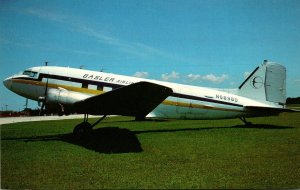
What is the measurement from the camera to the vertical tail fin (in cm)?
1601

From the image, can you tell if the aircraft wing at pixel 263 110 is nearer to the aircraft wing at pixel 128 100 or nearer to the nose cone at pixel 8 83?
the aircraft wing at pixel 128 100

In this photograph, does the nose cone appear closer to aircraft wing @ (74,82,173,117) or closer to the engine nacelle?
the engine nacelle

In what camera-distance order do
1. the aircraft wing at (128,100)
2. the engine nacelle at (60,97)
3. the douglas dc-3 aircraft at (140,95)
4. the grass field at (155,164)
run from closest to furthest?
the grass field at (155,164) → the aircraft wing at (128,100) → the douglas dc-3 aircraft at (140,95) → the engine nacelle at (60,97)

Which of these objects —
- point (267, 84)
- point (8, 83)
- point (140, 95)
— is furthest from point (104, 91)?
point (267, 84)

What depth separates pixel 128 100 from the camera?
36.5 feet

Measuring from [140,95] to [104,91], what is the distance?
379 cm

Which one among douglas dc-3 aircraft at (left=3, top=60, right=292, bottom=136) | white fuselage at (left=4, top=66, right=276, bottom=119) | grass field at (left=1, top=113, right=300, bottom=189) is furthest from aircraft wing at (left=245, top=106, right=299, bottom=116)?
grass field at (left=1, top=113, right=300, bottom=189)

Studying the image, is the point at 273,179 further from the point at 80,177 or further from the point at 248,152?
the point at 80,177

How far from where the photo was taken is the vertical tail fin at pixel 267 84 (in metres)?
16.0

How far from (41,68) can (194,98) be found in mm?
8214

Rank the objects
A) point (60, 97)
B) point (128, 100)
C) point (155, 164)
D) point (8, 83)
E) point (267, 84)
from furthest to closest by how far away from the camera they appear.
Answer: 1. point (267, 84)
2. point (8, 83)
3. point (60, 97)
4. point (128, 100)
5. point (155, 164)

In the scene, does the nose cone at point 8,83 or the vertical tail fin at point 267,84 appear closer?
the nose cone at point 8,83

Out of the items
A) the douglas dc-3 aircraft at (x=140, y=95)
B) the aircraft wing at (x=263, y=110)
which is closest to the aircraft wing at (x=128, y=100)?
the douglas dc-3 aircraft at (x=140, y=95)

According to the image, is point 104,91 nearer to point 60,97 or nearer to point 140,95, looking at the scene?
A: point 60,97
